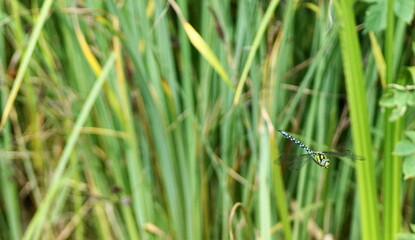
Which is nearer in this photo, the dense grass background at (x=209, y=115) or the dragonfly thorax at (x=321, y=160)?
the dragonfly thorax at (x=321, y=160)

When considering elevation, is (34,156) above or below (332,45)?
below

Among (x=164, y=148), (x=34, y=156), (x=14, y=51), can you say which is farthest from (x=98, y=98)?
(x=14, y=51)

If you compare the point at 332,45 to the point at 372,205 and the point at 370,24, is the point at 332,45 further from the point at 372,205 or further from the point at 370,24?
the point at 372,205

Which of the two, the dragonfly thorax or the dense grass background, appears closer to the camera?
the dragonfly thorax

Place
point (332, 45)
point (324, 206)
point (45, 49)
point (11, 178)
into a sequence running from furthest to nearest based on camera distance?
1. point (11, 178)
2. point (45, 49)
3. point (324, 206)
4. point (332, 45)
